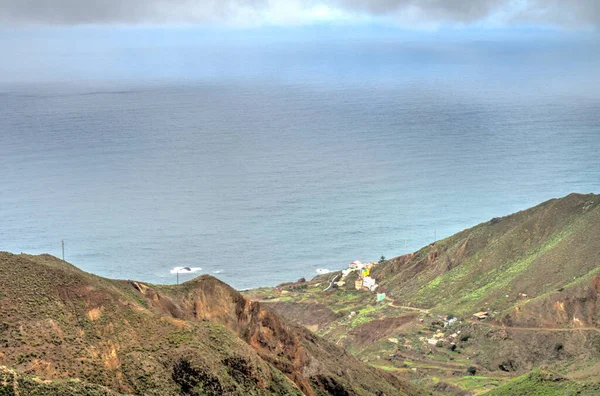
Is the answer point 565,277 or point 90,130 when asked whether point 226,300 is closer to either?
point 565,277

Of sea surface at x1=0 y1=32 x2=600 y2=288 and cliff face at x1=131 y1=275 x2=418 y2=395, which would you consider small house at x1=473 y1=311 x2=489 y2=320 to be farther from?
sea surface at x1=0 y1=32 x2=600 y2=288

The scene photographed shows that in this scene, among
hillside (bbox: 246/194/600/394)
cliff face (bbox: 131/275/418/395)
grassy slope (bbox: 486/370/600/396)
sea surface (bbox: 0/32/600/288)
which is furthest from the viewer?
sea surface (bbox: 0/32/600/288)

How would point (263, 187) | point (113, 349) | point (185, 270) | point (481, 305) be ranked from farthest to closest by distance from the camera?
1. point (263, 187)
2. point (185, 270)
3. point (481, 305)
4. point (113, 349)

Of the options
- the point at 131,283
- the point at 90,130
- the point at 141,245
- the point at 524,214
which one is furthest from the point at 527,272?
the point at 90,130

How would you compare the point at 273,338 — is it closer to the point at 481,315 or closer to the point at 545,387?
the point at 545,387

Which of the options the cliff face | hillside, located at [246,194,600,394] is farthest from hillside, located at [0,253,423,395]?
hillside, located at [246,194,600,394]

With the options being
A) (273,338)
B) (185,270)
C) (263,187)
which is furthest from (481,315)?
(263,187)

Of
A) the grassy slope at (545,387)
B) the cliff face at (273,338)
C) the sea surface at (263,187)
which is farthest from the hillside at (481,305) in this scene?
the sea surface at (263,187)
